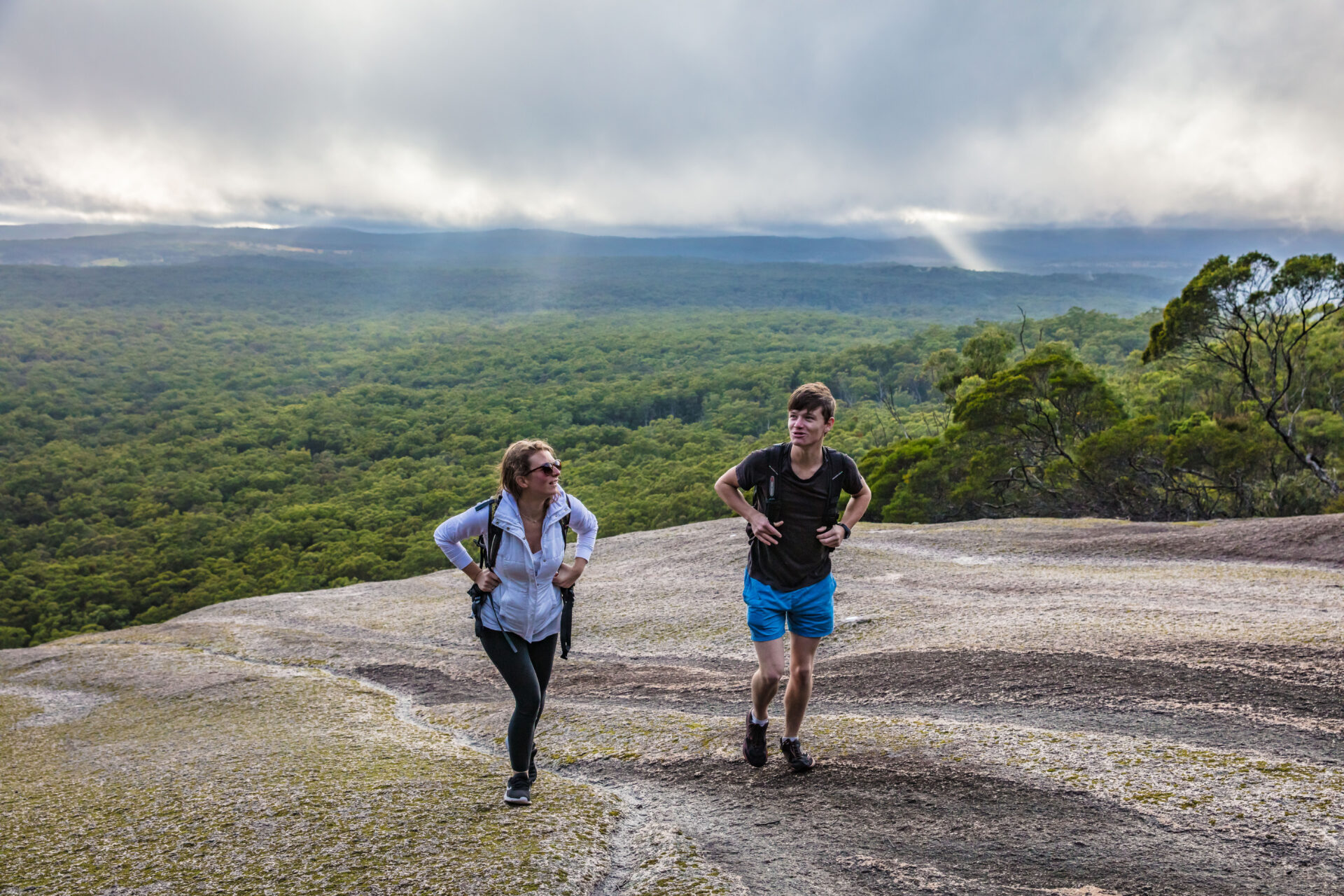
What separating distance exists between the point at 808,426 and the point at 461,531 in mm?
2574

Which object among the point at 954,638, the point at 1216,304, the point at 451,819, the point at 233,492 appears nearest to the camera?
the point at 451,819

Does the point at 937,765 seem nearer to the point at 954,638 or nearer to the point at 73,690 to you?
the point at 954,638

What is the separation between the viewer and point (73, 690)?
15.6 m

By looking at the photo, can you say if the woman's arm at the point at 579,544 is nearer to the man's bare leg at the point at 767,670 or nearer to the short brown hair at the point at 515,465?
the short brown hair at the point at 515,465

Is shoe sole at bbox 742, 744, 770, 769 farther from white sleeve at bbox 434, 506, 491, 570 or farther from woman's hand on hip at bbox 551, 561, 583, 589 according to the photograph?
white sleeve at bbox 434, 506, 491, 570

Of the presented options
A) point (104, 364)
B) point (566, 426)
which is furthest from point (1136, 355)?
point (104, 364)

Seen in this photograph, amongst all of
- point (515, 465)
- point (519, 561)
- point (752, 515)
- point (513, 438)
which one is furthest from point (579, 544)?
point (513, 438)

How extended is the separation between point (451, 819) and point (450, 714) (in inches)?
213

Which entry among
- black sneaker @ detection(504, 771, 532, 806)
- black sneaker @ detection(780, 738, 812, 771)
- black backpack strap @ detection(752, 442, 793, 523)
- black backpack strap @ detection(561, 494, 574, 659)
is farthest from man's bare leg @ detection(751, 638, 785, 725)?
black sneaker @ detection(504, 771, 532, 806)

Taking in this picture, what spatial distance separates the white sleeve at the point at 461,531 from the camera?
5.66 m

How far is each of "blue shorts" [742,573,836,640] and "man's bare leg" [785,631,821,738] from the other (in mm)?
95

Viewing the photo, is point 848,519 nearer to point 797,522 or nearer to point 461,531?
point 797,522

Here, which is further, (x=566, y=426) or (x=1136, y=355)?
(x=566, y=426)

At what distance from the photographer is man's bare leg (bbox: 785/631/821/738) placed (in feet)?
20.5
